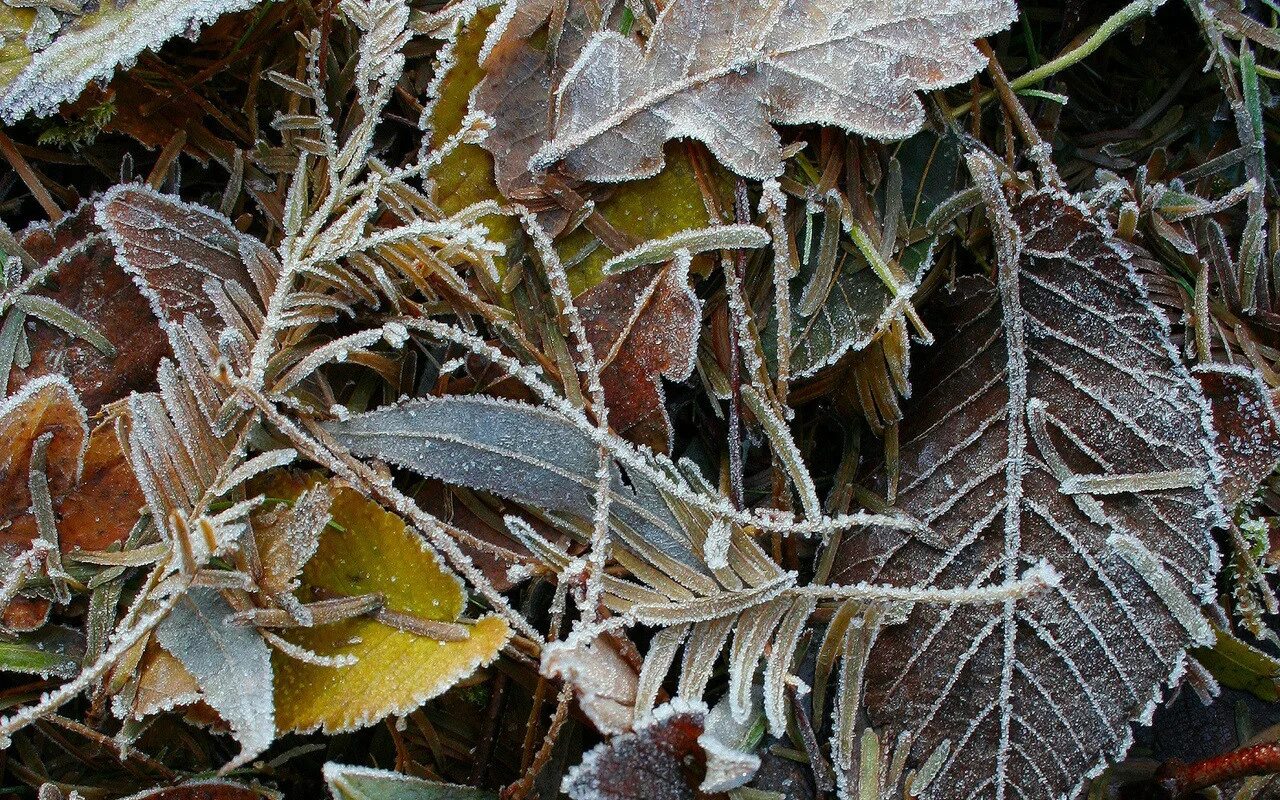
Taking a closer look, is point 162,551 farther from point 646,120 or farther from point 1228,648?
point 1228,648

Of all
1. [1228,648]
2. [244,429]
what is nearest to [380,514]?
[244,429]

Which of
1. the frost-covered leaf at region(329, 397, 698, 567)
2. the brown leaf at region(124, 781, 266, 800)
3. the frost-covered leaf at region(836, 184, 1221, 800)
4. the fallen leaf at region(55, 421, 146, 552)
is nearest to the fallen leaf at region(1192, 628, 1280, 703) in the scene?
the frost-covered leaf at region(836, 184, 1221, 800)

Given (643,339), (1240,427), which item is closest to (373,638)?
(643,339)

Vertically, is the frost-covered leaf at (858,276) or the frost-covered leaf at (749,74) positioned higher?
the frost-covered leaf at (749,74)

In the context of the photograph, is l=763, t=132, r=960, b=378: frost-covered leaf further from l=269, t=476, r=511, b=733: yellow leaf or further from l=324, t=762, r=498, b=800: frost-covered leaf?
l=324, t=762, r=498, b=800: frost-covered leaf

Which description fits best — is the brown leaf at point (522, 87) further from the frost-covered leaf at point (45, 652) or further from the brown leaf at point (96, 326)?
the frost-covered leaf at point (45, 652)

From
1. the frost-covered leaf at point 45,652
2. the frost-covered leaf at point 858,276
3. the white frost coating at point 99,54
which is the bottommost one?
the frost-covered leaf at point 45,652

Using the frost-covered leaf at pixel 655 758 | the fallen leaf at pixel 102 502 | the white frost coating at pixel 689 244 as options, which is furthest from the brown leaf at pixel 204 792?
the white frost coating at pixel 689 244
